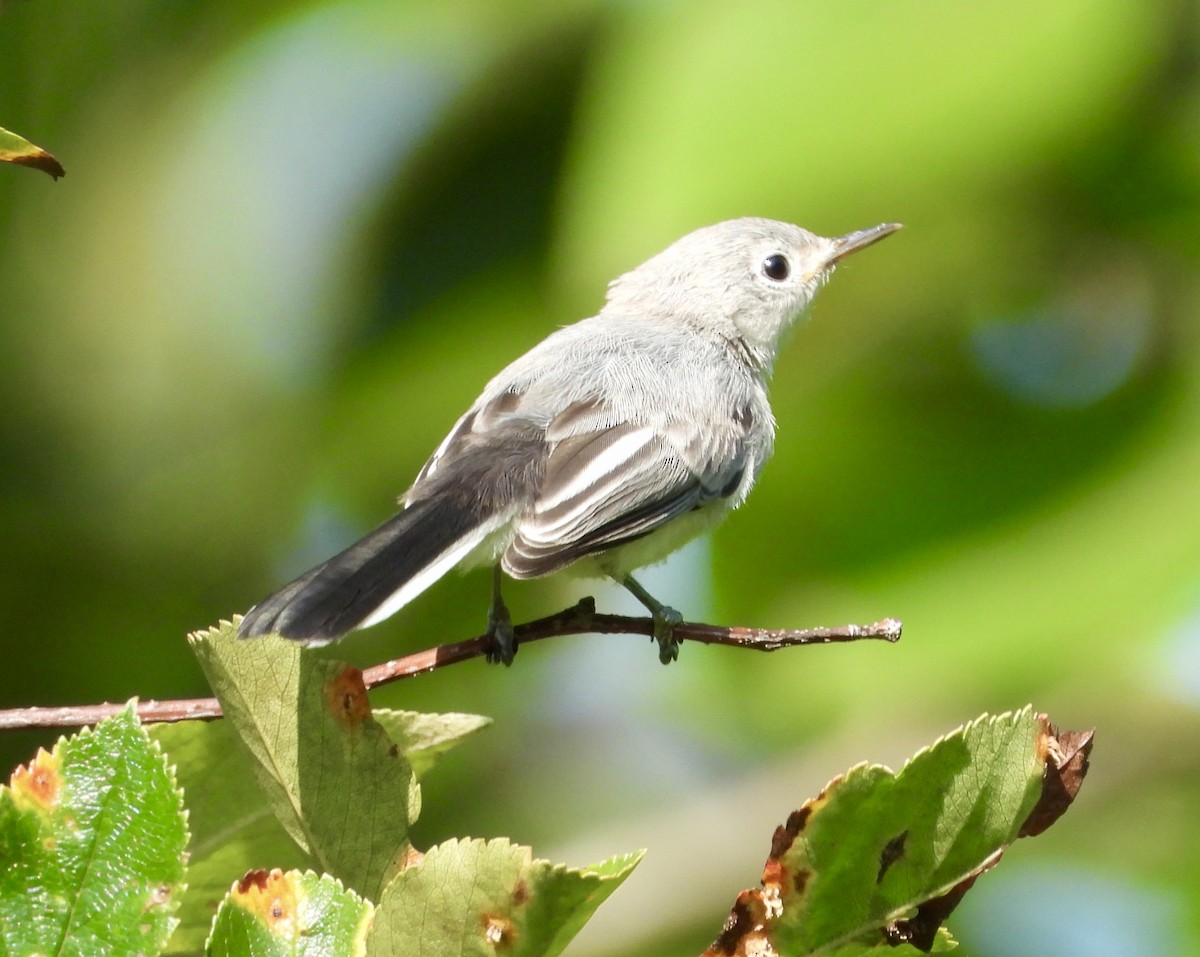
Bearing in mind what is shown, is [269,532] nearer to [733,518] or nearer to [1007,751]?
[733,518]

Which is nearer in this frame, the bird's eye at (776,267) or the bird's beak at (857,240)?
the bird's beak at (857,240)

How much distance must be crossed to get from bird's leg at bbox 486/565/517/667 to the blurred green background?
471 mm

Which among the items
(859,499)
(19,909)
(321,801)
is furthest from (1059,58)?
(19,909)

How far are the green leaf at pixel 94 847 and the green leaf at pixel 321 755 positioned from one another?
184mm

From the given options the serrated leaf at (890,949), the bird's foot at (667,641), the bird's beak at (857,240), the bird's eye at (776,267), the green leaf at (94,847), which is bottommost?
the serrated leaf at (890,949)

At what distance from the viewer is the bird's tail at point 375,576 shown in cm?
153

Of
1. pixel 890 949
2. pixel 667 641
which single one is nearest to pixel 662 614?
pixel 667 641

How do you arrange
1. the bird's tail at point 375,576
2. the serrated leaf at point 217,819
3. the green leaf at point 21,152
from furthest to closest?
1. the bird's tail at point 375,576
2. the serrated leaf at point 217,819
3. the green leaf at point 21,152

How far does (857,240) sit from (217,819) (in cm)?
208

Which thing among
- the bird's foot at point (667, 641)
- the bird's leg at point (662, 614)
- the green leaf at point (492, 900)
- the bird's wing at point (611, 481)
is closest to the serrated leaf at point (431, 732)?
the green leaf at point (492, 900)

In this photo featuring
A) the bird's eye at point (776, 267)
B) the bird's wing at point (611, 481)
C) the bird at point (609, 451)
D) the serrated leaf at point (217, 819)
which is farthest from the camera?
the bird's eye at point (776, 267)

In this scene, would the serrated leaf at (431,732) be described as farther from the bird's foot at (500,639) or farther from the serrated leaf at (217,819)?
the bird's foot at (500,639)

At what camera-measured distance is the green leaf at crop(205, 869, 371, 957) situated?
90 cm

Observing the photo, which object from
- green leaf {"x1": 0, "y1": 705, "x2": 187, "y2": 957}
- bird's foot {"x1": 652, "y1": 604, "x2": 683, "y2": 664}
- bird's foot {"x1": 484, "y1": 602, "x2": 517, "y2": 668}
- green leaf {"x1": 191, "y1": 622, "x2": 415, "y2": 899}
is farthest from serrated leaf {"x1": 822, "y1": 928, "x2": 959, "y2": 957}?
bird's foot {"x1": 652, "y1": 604, "x2": 683, "y2": 664}
